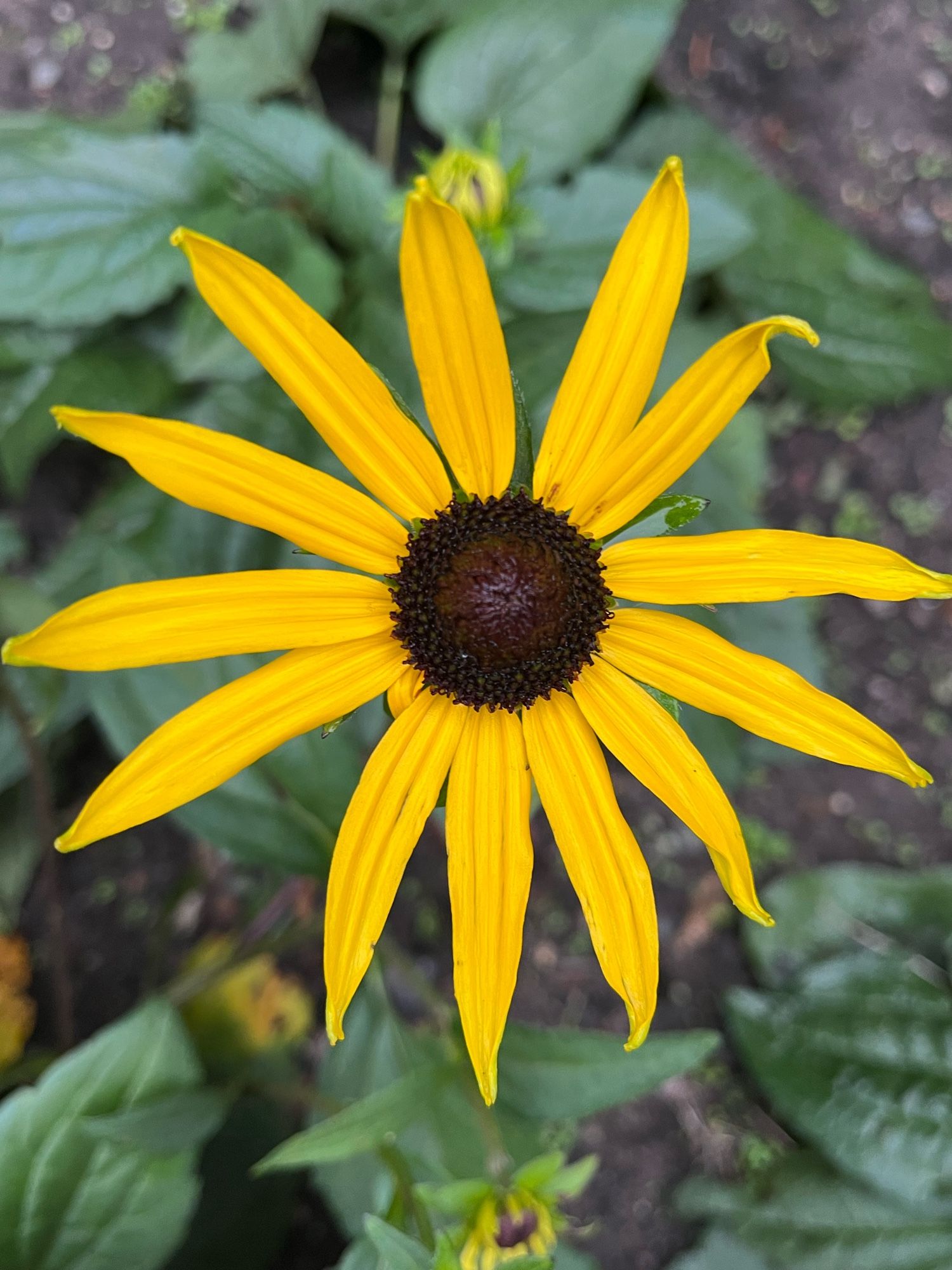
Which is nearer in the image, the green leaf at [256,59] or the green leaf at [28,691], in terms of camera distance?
the green leaf at [28,691]

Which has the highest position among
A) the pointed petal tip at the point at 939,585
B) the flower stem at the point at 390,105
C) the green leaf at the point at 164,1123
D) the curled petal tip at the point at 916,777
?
the flower stem at the point at 390,105

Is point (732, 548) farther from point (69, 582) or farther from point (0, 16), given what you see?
point (0, 16)

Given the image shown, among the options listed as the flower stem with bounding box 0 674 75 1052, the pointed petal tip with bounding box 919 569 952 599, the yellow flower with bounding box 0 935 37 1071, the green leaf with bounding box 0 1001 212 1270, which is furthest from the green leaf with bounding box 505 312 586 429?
the yellow flower with bounding box 0 935 37 1071

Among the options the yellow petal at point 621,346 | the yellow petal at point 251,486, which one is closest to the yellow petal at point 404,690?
the yellow petal at point 251,486

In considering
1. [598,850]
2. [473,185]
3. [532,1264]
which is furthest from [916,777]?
[473,185]

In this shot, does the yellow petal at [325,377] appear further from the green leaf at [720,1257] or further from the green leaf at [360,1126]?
the green leaf at [720,1257]

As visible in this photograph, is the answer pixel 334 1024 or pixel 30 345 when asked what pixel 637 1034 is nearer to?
pixel 334 1024
